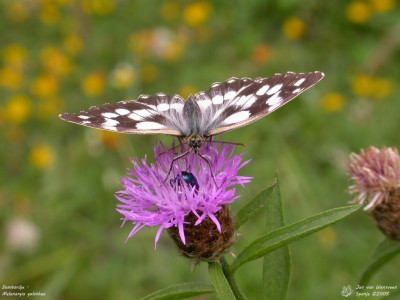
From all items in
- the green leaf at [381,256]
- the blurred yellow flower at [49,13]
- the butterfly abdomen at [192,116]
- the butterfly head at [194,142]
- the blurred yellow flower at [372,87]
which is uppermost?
the blurred yellow flower at [49,13]

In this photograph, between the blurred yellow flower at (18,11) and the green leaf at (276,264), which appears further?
the blurred yellow flower at (18,11)

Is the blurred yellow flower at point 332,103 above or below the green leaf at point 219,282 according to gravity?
above

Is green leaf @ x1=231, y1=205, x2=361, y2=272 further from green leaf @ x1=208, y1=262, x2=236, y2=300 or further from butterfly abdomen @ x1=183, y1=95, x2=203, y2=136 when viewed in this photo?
→ butterfly abdomen @ x1=183, y1=95, x2=203, y2=136

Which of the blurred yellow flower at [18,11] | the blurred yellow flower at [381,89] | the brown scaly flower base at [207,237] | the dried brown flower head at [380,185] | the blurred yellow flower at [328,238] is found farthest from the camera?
the blurred yellow flower at [18,11]

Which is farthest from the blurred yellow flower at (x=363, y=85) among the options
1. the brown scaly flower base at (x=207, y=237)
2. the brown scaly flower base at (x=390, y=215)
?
the brown scaly flower base at (x=207, y=237)

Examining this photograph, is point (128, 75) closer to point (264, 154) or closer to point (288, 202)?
point (264, 154)

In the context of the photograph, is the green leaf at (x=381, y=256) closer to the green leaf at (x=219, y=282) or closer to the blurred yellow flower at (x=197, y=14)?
the green leaf at (x=219, y=282)

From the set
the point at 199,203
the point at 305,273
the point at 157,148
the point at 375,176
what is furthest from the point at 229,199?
the point at 305,273
